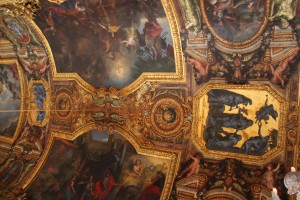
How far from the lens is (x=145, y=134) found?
10391 millimetres

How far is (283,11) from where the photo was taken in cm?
748

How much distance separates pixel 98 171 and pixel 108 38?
4313 millimetres

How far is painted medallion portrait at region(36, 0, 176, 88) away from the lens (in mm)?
9078

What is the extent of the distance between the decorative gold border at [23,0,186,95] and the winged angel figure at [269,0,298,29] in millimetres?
2385

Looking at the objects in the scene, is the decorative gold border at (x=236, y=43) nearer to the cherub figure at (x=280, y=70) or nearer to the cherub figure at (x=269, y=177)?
the cherub figure at (x=280, y=70)

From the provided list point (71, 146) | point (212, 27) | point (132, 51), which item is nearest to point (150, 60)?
point (132, 51)

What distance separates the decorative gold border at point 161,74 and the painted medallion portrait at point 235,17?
0.92 meters

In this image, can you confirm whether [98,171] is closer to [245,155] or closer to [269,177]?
[245,155]

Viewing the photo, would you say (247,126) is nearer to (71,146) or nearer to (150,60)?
(150,60)

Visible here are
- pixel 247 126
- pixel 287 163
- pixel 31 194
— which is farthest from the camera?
pixel 31 194

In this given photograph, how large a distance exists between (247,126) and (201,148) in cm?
146

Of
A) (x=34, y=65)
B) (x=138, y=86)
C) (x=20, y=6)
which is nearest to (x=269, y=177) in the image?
(x=138, y=86)

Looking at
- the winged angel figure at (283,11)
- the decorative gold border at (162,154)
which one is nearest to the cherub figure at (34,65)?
the decorative gold border at (162,154)

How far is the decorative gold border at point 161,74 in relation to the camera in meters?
8.56
